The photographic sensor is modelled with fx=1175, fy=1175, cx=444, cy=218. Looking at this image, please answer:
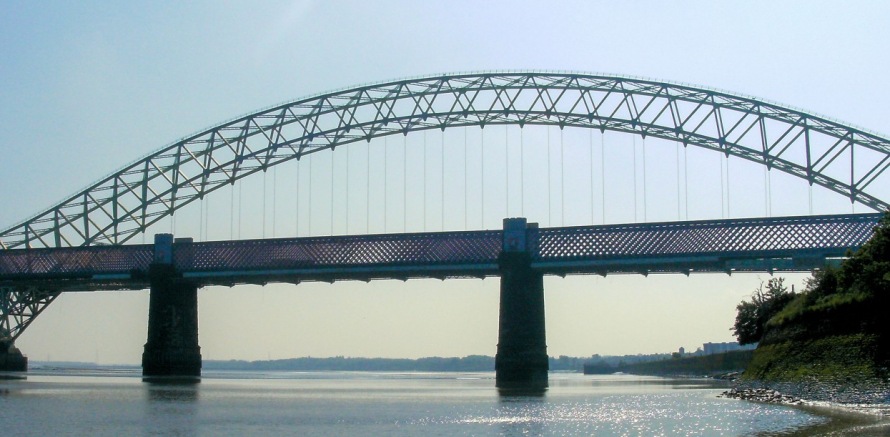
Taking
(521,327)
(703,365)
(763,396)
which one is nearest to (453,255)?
(521,327)

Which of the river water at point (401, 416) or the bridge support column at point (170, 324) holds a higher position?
the bridge support column at point (170, 324)

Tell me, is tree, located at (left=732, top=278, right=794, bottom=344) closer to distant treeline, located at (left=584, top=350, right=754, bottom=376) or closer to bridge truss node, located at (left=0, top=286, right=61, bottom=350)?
distant treeline, located at (left=584, top=350, right=754, bottom=376)

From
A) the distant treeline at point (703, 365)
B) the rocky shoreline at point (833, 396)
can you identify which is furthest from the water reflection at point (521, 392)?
the distant treeline at point (703, 365)

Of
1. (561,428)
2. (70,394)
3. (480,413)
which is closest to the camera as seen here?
(561,428)

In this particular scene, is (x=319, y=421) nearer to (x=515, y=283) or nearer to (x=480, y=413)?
(x=480, y=413)

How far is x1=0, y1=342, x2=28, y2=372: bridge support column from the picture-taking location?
4245 inches

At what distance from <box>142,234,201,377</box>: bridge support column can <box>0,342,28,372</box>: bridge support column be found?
25547mm

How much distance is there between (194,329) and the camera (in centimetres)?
9025

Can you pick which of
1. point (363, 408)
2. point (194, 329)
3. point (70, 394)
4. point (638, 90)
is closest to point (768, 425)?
point (363, 408)

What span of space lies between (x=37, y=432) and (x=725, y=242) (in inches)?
1988

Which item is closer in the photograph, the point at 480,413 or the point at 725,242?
the point at 480,413

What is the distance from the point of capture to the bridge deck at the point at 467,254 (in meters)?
73.8

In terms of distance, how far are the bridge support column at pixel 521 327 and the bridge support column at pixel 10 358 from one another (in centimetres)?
5416

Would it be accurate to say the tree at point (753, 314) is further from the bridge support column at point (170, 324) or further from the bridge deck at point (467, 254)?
the bridge support column at point (170, 324)
